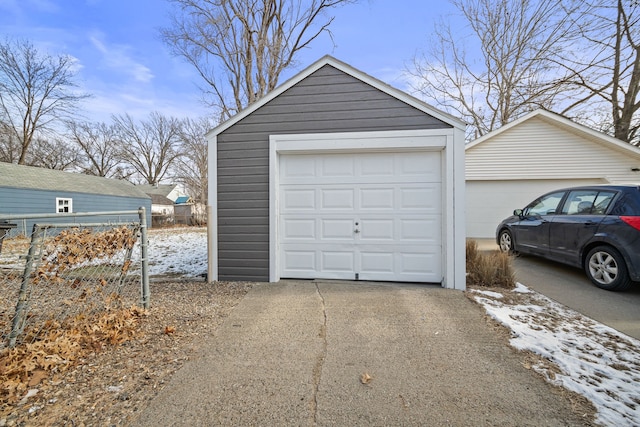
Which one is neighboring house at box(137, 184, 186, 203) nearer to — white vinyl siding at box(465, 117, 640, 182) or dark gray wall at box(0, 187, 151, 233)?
dark gray wall at box(0, 187, 151, 233)

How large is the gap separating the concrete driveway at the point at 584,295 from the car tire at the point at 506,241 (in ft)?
2.30

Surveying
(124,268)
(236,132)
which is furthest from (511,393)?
(236,132)

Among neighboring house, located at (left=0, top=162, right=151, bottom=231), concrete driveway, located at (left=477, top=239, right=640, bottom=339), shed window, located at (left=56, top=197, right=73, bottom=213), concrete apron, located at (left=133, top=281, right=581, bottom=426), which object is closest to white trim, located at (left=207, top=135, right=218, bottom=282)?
concrete apron, located at (left=133, top=281, right=581, bottom=426)

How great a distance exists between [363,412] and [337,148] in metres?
3.58

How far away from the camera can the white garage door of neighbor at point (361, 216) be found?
177 inches

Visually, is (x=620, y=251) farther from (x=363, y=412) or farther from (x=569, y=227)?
(x=363, y=412)

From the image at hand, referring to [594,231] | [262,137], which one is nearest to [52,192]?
[262,137]

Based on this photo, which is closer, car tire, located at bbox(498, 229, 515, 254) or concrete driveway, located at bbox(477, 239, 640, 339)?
concrete driveway, located at bbox(477, 239, 640, 339)

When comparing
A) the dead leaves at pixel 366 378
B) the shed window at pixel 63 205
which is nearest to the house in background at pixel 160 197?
the shed window at pixel 63 205

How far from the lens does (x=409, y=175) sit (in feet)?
14.8

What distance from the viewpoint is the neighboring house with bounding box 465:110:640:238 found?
8.42m

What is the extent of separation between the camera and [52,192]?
47.9 ft

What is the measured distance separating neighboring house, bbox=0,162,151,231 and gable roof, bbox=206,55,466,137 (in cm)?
1326

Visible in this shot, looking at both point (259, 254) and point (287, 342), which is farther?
point (259, 254)
